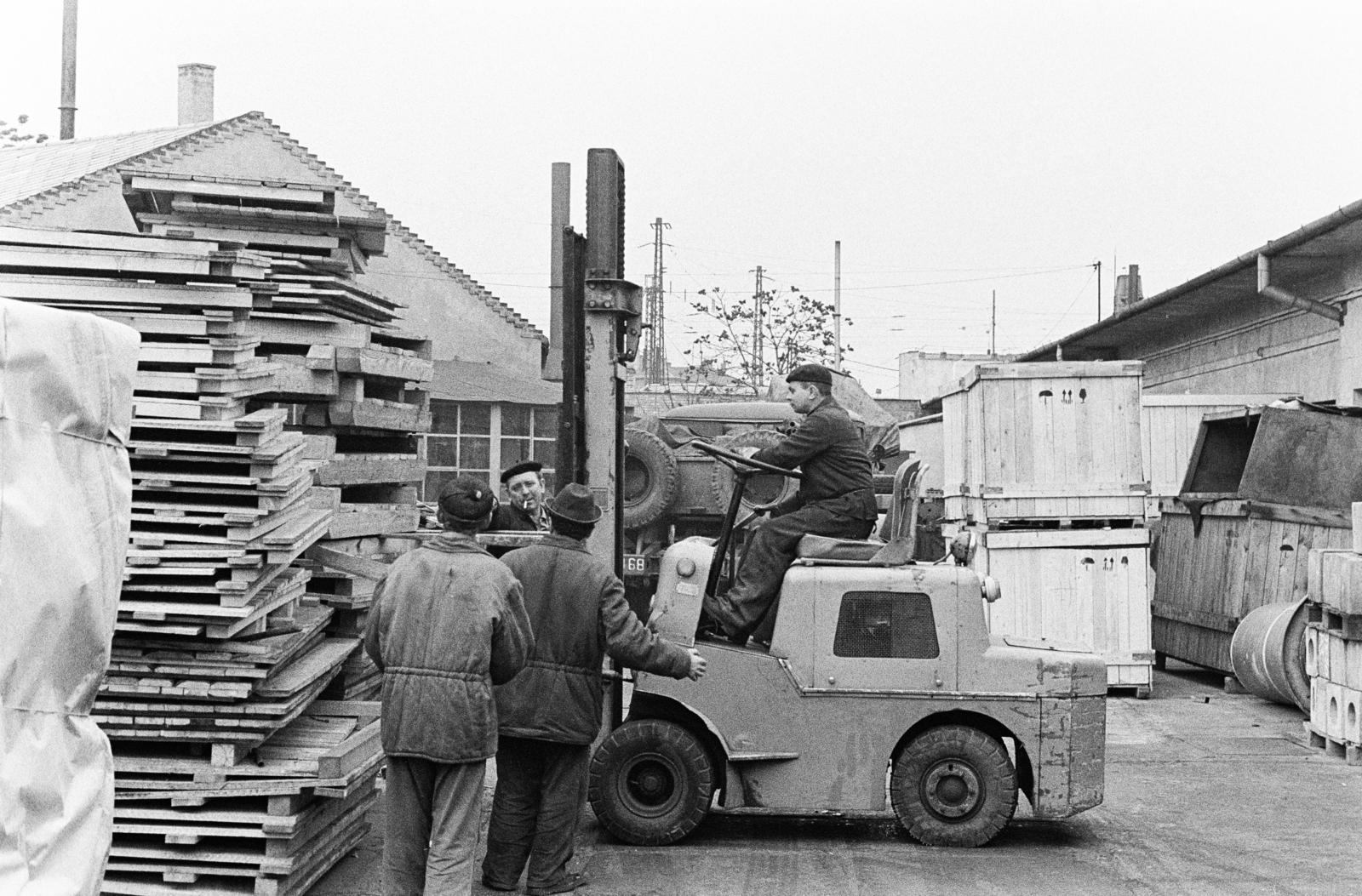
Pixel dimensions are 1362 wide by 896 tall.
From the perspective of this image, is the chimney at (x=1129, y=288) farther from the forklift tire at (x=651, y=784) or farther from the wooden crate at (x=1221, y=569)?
the forklift tire at (x=651, y=784)

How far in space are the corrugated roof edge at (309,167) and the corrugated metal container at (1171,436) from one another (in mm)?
19285

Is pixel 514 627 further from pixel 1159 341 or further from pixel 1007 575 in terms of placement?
pixel 1159 341

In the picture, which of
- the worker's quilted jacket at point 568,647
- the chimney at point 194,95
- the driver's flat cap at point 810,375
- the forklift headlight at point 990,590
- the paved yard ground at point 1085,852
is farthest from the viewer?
the chimney at point 194,95

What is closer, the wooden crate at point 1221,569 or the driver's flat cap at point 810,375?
the driver's flat cap at point 810,375

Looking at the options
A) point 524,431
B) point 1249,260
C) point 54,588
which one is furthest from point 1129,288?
point 54,588

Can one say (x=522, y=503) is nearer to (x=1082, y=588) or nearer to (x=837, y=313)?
(x=1082, y=588)

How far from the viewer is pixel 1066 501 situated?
1341 cm

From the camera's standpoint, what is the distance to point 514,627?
6.16 metres

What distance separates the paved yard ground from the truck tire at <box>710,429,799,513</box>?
9261 mm

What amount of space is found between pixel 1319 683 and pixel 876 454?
1215cm

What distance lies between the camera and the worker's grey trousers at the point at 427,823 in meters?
6.03

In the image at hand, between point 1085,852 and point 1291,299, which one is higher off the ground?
point 1291,299

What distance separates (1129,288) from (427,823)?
37370 millimetres

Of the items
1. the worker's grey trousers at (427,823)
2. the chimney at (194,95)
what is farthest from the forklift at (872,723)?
the chimney at (194,95)
